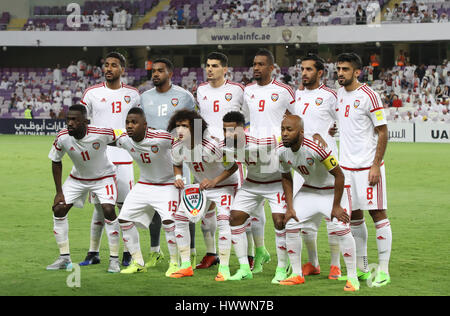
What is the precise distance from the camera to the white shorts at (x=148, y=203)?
793 cm

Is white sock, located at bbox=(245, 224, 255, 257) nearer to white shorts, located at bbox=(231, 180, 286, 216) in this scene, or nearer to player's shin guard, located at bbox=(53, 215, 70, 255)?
white shorts, located at bbox=(231, 180, 286, 216)

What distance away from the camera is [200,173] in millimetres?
8016

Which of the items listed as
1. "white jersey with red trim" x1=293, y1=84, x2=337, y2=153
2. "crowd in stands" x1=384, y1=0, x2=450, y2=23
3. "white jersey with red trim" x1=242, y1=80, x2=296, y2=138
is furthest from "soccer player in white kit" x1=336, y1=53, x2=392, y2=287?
"crowd in stands" x1=384, y1=0, x2=450, y2=23

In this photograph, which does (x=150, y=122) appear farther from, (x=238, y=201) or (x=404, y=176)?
(x=404, y=176)

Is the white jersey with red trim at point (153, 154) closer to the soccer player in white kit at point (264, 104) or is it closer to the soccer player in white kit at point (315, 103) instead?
the soccer player in white kit at point (264, 104)

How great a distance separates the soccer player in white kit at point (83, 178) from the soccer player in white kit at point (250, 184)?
4.57 feet

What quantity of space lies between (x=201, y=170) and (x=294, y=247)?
140 centimetres

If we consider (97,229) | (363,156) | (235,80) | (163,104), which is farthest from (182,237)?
(235,80)

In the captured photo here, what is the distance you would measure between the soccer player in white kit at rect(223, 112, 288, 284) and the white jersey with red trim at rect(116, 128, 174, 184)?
0.75 meters

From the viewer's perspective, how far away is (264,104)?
8.52 meters

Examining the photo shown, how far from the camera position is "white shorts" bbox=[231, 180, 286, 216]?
7641 mm

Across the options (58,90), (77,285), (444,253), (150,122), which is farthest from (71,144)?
(58,90)

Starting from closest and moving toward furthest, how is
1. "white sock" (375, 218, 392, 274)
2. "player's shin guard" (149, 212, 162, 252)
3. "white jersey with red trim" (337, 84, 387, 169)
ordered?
"white sock" (375, 218, 392, 274) → "white jersey with red trim" (337, 84, 387, 169) → "player's shin guard" (149, 212, 162, 252)

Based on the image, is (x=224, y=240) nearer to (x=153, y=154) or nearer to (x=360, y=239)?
(x=153, y=154)
